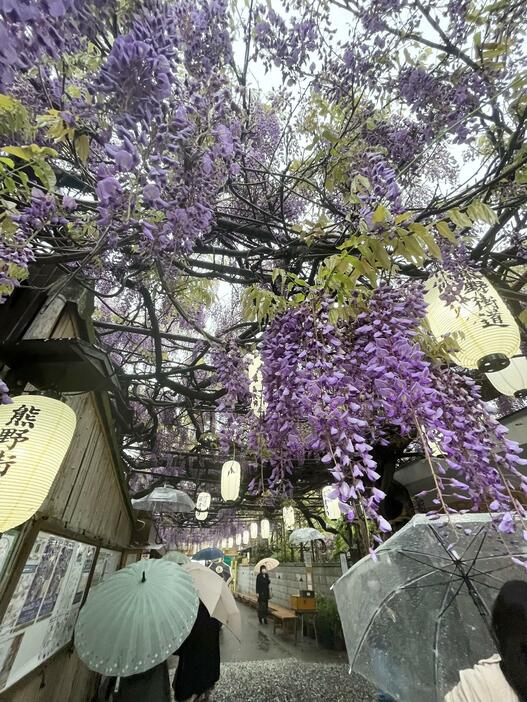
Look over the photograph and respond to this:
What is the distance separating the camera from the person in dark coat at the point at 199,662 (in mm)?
3506

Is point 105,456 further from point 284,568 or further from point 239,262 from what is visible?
point 284,568

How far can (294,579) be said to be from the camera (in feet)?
39.2

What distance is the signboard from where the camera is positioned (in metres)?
1.94

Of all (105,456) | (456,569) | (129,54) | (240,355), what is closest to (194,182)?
(129,54)

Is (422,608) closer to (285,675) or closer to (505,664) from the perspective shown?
(505,664)

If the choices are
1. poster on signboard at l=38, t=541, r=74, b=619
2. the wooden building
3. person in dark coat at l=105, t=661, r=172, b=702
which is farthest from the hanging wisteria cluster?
person in dark coat at l=105, t=661, r=172, b=702

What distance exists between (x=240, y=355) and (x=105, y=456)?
2.10 m

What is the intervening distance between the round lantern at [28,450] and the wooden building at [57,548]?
0.42m

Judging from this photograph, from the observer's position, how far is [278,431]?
2.04m

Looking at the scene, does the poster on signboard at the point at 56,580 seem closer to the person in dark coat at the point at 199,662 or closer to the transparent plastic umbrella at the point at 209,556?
the person in dark coat at the point at 199,662

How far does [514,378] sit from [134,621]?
12.0 feet

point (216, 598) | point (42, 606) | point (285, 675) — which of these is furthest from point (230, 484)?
point (285, 675)

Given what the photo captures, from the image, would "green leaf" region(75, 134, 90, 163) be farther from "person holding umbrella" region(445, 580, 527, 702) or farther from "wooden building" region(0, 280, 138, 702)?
"person holding umbrella" region(445, 580, 527, 702)

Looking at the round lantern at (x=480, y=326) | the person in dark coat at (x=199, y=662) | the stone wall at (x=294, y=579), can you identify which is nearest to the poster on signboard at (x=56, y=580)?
the person in dark coat at (x=199, y=662)
